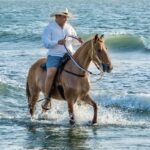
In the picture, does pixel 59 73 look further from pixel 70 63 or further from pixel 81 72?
pixel 81 72

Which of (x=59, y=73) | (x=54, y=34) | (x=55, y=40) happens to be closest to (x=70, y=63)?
(x=59, y=73)

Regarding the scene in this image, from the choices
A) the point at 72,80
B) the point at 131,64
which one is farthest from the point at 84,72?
the point at 131,64

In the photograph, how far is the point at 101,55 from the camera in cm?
1323

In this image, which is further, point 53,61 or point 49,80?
point 49,80

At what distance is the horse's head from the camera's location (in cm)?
1315

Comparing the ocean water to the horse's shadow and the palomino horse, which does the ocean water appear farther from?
the palomino horse

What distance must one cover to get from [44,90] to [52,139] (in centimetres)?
194

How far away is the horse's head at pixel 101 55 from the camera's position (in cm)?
1315

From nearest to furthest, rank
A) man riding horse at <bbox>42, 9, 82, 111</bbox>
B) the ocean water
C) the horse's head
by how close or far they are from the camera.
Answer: the ocean water, the horse's head, man riding horse at <bbox>42, 9, 82, 111</bbox>

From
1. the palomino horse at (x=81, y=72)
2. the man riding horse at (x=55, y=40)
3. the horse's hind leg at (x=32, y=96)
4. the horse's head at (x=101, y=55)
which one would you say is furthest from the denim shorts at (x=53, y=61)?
the horse's hind leg at (x=32, y=96)

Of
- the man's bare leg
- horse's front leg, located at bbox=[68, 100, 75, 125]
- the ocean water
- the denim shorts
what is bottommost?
the ocean water

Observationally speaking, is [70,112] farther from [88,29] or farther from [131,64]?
[88,29]

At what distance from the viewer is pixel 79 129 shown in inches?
541

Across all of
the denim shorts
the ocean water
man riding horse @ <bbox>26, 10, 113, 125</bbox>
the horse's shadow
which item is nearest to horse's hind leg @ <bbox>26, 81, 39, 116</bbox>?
the ocean water
